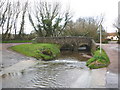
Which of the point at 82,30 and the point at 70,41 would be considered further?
the point at 82,30

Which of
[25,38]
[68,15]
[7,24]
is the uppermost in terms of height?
[68,15]

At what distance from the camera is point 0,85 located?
7398 mm

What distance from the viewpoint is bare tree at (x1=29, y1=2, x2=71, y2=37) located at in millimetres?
34281

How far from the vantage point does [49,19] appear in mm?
33781

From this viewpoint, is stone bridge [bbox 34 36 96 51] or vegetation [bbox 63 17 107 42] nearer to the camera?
stone bridge [bbox 34 36 96 51]

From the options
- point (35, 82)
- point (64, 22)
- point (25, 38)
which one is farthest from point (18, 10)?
point (35, 82)

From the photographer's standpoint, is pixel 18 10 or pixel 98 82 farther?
pixel 18 10

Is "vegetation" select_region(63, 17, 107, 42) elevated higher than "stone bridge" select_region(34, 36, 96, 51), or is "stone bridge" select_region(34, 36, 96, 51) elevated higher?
"vegetation" select_region(63, 17, 107, 42)

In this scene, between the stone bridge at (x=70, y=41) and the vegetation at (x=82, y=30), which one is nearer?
the stone bridge at (x=70, y=41)

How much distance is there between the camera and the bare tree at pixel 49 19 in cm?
3428

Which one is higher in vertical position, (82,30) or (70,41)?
(82,30)

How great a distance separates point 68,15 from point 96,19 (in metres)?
11.0

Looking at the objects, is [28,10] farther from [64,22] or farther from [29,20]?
[64,22]

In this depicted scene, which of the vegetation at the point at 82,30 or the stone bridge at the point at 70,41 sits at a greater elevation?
the vegetation at the point at 82,30
